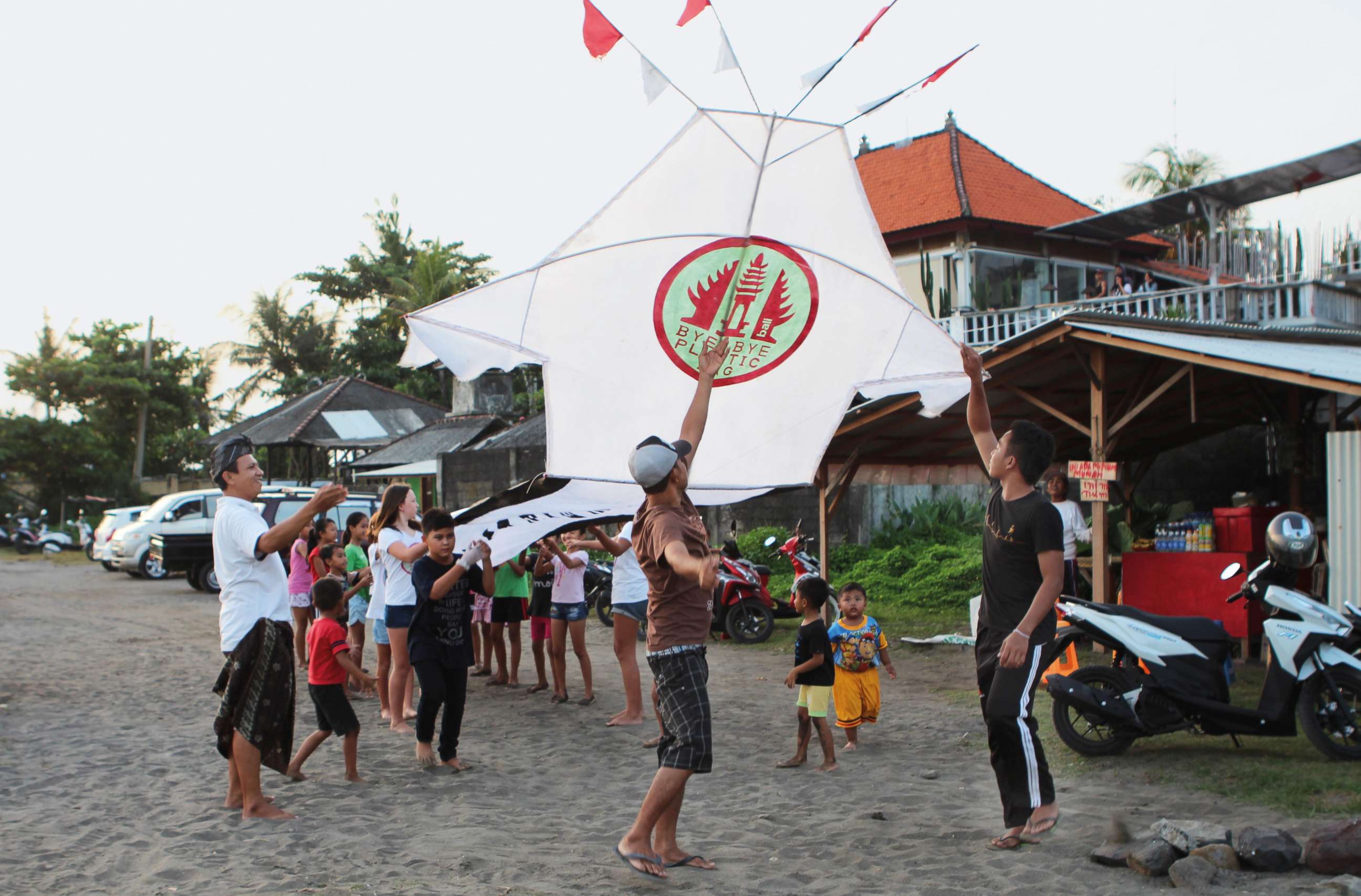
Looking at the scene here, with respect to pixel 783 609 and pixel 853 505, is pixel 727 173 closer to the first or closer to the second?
pixel 783 609

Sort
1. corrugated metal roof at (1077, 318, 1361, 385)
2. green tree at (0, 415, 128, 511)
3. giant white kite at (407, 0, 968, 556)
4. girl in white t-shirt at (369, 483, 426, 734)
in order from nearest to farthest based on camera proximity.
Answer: giant white kite at (407, 0, 968, 556), girl in white t-shirt at (369, 483, 426, 734), corrugated metal roof at (1077, 318, 1361, 385), green tree at (0, 415, 128, 511)

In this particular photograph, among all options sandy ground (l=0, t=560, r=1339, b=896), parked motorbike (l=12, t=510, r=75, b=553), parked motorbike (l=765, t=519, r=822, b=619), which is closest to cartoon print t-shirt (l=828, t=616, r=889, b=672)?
sandy ground (l=0, t=560, r=1339, b=896)

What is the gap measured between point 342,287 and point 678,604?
133 feet

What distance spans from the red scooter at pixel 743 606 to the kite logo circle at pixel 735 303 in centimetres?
800

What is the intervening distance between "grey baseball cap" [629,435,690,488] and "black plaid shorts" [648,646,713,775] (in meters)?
0.73

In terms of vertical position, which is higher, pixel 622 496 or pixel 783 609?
pixel 622 496

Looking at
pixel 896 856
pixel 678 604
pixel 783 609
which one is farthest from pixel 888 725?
pixel 783 609

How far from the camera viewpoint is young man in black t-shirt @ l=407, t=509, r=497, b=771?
6332mm

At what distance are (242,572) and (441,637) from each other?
4.78 ft

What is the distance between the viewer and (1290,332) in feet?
37.6

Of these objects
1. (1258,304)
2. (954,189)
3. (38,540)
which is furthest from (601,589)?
(38,540)

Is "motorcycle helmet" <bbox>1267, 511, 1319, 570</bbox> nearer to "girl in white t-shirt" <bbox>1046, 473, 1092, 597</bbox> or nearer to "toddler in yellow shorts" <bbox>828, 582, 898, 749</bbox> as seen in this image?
"toddler in yellow shorts" <bbox>828, 582, 898, 749</bbox>

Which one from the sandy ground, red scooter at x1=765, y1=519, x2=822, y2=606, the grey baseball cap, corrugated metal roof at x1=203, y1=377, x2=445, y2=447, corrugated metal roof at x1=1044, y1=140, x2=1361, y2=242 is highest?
corrugated metal roof at x1=1044, y1=140, x2=1361, y2=242

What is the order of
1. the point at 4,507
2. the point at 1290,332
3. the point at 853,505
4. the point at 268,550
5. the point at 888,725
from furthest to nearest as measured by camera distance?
the point at 4,507, the point at 853,505, the point at 1290,332, the point at 888,725, the point at 268,550
